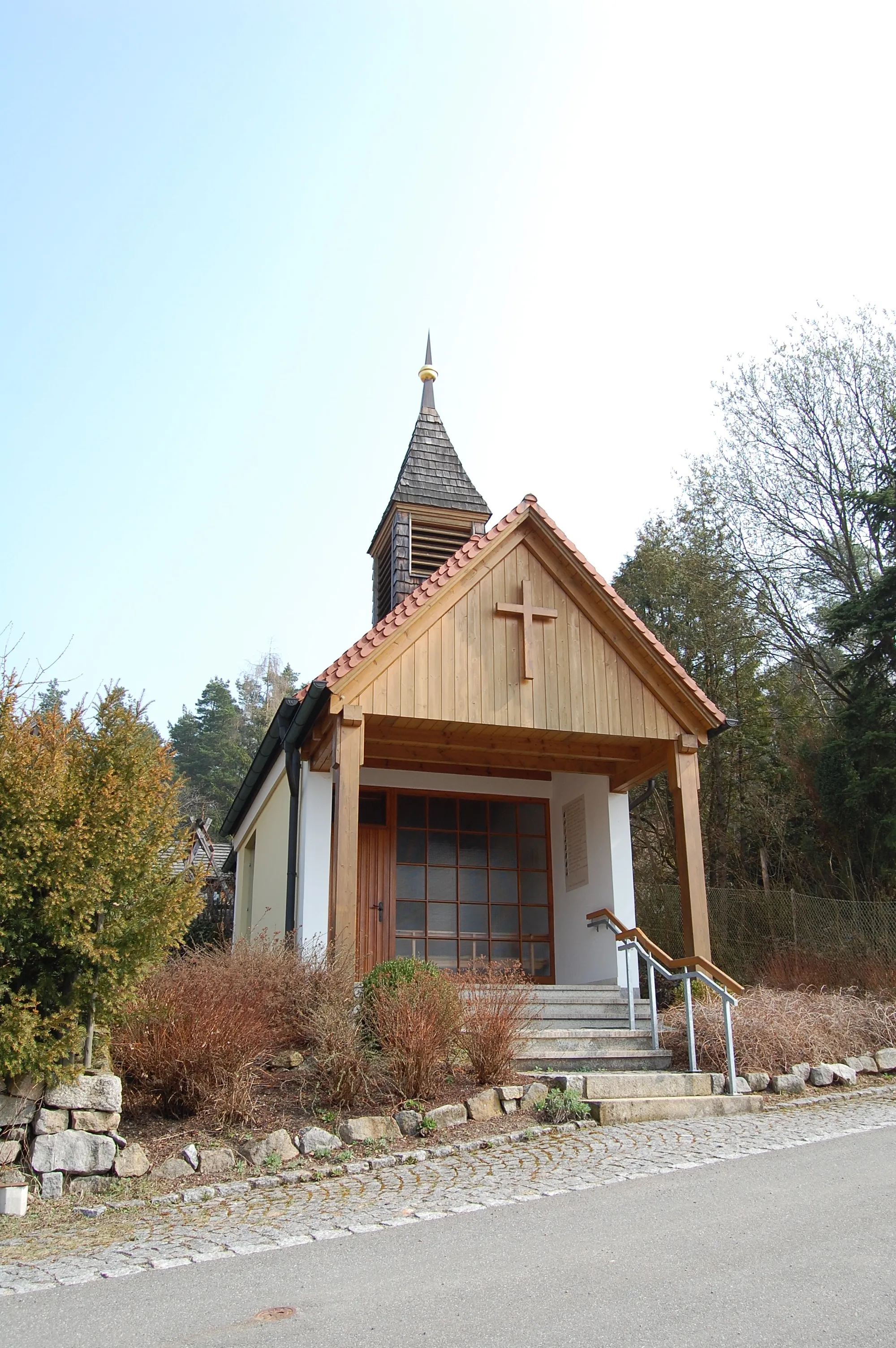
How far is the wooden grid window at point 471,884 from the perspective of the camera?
43.5 ft

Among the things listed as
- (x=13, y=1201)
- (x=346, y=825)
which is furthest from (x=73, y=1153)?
(x=346, y=825)

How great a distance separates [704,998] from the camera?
1044cm

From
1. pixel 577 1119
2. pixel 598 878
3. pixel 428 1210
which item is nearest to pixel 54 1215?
pixel 428 1210

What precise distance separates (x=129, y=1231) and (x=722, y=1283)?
10.1ft

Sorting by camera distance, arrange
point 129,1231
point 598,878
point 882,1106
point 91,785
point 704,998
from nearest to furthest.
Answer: point 129,1231 → point 91,785 → point 882,1106 → point 704,998 → point 598,878

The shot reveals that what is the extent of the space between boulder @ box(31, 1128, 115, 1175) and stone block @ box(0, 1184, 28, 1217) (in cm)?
23

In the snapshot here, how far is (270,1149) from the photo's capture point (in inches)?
266

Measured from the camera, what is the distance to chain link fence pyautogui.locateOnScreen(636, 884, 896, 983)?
14719 millimetres

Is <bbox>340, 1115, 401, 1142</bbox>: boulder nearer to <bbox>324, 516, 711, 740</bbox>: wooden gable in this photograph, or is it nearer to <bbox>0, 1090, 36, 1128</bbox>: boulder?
<bbox>0, 1090, 36, 1128</bbox>: boulder

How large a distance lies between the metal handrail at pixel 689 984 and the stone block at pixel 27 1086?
505 centimetres

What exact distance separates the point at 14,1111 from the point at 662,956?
19.9 ft

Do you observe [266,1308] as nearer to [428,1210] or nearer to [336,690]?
[428,1210]

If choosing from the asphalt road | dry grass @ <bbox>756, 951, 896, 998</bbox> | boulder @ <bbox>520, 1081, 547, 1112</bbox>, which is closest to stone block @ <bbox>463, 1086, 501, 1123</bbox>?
boulder @ <bbox>520, 1081, 547, 1112</bbox>

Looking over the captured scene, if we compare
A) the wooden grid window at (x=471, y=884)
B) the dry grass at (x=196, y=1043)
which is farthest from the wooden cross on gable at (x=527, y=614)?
the dry grass at (x=196, y=1043)
